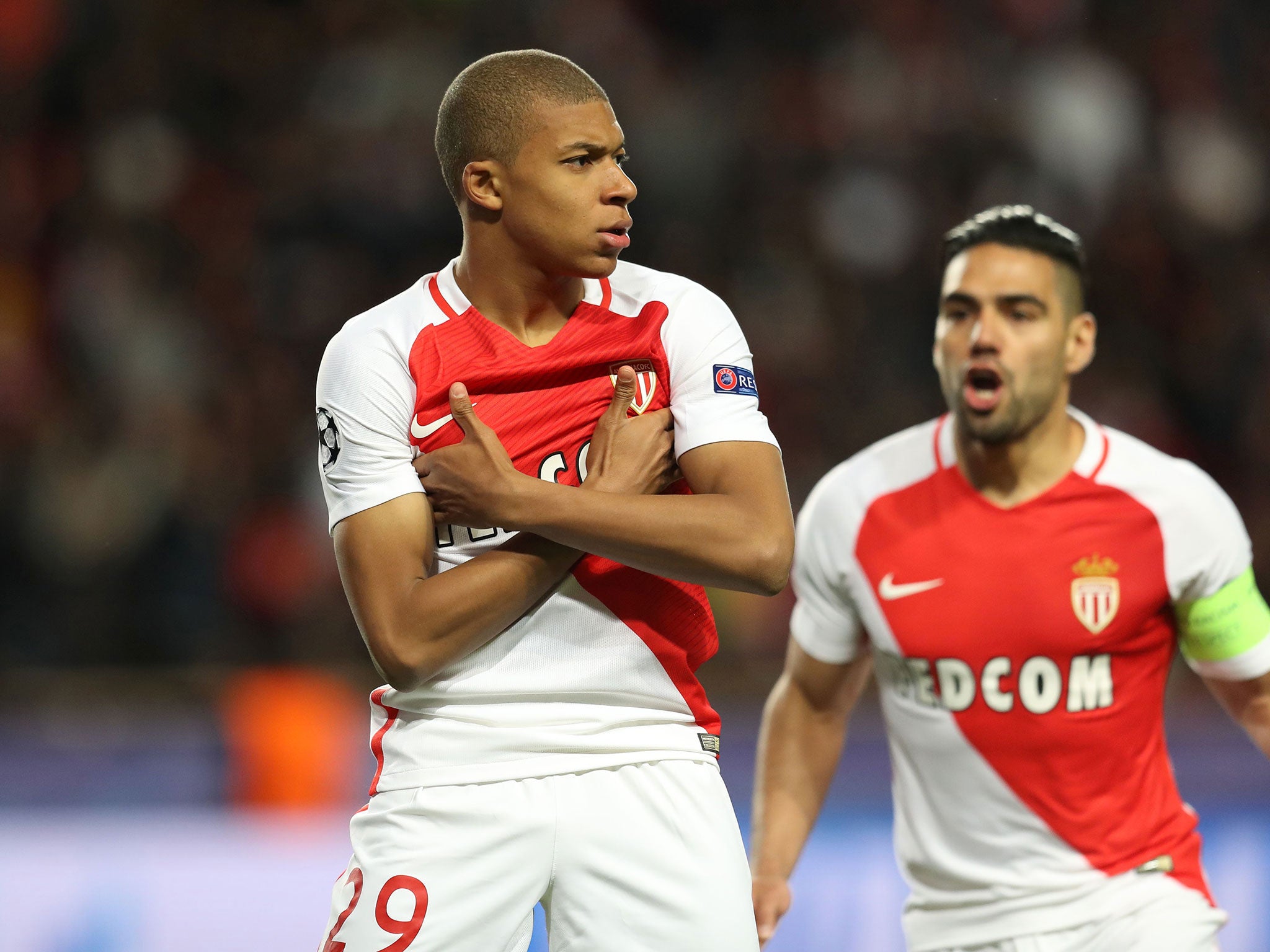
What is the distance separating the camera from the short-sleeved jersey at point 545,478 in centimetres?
279

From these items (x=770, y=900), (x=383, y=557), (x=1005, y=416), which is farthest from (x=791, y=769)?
(x=383, y=557)

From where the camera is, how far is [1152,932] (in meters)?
3.35

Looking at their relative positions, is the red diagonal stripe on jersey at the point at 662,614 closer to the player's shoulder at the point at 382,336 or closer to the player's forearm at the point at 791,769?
the player's shoulder at the point at 382,336

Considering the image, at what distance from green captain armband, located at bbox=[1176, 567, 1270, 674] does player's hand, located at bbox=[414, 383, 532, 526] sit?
1.69 m

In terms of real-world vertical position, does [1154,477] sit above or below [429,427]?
above

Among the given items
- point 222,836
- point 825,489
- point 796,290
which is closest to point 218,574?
point 222,836

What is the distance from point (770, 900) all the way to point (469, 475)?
139cm

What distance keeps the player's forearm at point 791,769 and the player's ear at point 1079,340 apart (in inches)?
39.4

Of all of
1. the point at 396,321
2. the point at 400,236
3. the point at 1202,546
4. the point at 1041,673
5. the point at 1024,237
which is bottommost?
the point at 1041,673

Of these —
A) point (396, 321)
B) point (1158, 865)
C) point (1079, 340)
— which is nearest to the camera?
point (396, 321)

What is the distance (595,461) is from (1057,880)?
1.50 metres

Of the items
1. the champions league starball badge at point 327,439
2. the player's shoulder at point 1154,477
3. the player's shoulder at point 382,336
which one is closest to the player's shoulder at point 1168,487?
A: the player's shoulder at point 1154,477

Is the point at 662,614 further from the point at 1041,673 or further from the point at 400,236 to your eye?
the point at 400,236

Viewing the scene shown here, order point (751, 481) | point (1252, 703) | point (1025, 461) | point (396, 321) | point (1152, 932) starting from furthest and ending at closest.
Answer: point (1025, 461) → point (1252, 703) → point (1152, 932) → point (396, 321) → point (751, 481)
